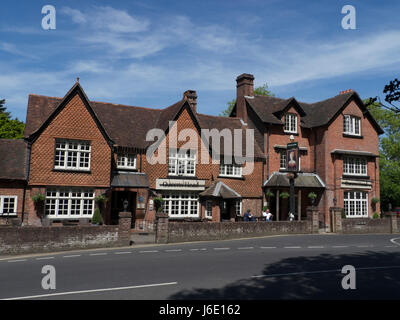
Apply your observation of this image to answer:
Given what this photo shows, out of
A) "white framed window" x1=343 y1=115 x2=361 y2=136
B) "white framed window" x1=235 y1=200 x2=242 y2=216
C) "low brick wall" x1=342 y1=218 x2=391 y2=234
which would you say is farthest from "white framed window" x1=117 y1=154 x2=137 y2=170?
"white framed window" x1=343 y1=115 x2=361 y2=136

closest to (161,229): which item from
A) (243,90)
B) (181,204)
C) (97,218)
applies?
(97,218)

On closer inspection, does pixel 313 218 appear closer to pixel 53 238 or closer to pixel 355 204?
pixel 355 204

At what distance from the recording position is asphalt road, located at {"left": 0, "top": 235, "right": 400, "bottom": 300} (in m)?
8.88

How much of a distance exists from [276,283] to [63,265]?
25.6ft

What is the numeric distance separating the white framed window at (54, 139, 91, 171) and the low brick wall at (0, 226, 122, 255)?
6753mm

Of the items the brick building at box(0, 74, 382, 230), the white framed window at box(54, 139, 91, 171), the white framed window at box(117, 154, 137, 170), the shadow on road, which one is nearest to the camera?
the shadow on road

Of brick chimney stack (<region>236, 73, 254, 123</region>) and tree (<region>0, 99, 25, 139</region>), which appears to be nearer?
brick chimney stack (<region>236, 73, 254, 123</region>)

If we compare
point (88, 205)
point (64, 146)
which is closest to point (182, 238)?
point (88, 205)

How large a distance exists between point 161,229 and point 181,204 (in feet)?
25.0

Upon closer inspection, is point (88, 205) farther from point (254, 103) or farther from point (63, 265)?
point (254, 103)

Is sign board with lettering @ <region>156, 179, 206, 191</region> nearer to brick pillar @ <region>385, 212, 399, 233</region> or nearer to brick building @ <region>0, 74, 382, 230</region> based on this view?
brick building @ <region>0, 74, 382, 230</region>

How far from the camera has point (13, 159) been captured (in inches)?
964

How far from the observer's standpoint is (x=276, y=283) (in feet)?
32.4
